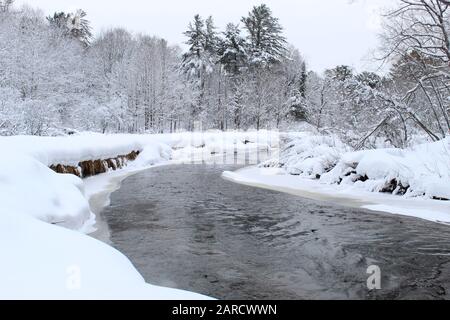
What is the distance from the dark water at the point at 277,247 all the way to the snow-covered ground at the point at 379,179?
1.33 meters

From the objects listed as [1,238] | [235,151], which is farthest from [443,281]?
[235,151]

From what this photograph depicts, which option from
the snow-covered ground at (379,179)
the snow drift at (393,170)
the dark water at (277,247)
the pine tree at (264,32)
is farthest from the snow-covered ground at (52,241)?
the pine tree at (264,32)

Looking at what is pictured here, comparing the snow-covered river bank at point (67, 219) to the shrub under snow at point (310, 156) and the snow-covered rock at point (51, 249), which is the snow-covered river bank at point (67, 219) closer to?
the snow-covered rock at point (51, 249)

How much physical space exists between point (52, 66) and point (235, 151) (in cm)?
1502

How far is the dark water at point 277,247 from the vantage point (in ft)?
16.6

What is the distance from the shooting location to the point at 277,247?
672 centimetres

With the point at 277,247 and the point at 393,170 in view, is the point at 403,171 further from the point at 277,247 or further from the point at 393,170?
the point at 277,247

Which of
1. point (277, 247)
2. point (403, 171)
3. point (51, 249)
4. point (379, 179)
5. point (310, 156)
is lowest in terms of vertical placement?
point (277, 247)

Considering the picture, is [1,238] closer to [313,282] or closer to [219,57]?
[313,282]

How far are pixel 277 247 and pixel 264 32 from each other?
47.2 m

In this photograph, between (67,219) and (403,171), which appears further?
(403,171)

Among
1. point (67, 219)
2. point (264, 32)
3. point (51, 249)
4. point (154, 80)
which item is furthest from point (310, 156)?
point (264, 32)

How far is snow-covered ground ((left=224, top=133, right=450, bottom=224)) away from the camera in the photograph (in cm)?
1067

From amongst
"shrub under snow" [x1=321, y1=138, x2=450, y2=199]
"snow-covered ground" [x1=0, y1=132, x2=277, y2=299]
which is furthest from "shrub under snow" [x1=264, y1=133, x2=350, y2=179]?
"snow-covered ground" [x1=0, y1=132, x2=277, y2=299]
